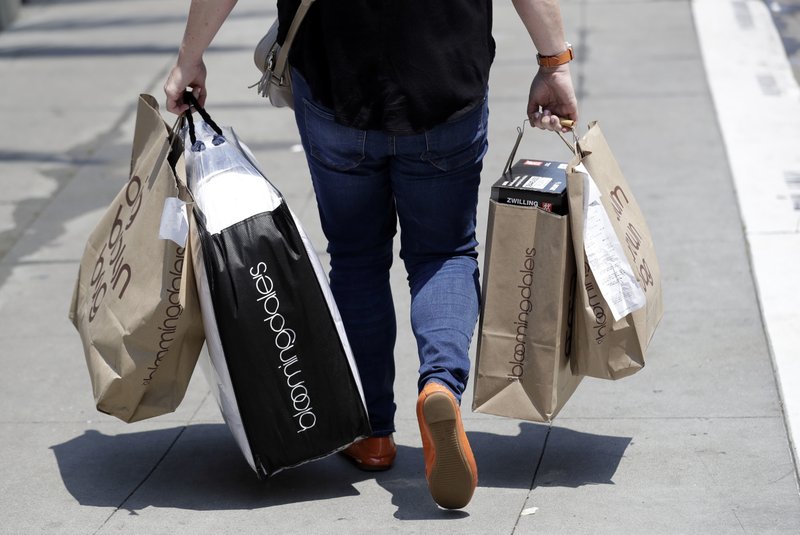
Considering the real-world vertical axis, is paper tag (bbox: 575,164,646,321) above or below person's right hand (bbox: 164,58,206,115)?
below

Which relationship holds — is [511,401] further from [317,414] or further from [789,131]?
[789,131]

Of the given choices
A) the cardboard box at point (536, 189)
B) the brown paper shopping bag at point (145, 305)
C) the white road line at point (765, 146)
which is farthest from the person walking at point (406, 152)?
the white road line at point (765, 146)

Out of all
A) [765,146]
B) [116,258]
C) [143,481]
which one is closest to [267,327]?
[116,258]

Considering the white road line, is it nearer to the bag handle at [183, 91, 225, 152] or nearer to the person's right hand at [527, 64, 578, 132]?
the person's right hand at [527, 64, 578, 132]

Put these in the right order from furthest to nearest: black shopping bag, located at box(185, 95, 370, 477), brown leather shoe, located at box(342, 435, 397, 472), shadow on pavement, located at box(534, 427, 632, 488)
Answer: brown leather shoe, located at box(342, 435, 397, 472), shadow on pavement, located at box(534, 427, 632, 488), black shopping bag, located at box(185, 95, 370, 477)

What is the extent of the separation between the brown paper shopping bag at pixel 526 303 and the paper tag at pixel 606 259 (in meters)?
0.06

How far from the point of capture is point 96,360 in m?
3.20

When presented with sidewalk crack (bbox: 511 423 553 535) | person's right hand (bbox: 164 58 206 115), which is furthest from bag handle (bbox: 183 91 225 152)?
sidewalk crack (bbox: 511 423 553 535)

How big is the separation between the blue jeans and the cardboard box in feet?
0.33

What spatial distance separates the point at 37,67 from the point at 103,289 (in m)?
5.32

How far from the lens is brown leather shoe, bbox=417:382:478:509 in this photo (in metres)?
2.93

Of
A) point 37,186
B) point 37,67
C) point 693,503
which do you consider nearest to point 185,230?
point 693,503

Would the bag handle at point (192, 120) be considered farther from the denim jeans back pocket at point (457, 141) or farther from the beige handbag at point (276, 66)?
the denim jeans back pocket at point (457, 141)

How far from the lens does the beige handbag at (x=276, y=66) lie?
3.08 metres
